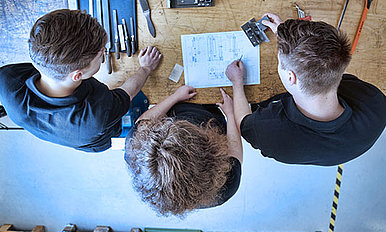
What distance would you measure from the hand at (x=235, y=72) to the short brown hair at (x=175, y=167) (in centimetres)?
51

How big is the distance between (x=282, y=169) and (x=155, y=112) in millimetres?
1434

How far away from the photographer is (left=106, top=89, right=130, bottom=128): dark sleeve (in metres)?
1.19

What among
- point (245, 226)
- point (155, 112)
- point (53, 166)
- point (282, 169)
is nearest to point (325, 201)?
point (282, 169)

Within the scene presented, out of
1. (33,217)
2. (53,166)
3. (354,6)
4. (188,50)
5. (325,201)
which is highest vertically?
(354,6)

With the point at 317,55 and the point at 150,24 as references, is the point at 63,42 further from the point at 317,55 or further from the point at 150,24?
the point at 317,55

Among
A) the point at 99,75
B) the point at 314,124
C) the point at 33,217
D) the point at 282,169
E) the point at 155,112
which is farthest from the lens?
the point at 33,217

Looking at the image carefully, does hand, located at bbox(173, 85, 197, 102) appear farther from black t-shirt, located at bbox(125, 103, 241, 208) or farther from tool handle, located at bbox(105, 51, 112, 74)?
tool handle, located at bbox(105, 51, 112, 74)

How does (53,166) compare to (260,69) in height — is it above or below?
below

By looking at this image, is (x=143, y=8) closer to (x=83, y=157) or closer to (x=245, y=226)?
(x=83, y=157)

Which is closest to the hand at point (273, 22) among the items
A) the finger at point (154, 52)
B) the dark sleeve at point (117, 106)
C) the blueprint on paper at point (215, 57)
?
the blueprint on paper at point (215, 57)

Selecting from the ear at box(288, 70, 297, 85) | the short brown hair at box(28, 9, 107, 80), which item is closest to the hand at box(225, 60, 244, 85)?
the ear at box(288, 70, 297, 85)

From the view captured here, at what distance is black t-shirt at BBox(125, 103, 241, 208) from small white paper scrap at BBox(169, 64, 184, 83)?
0.47 feet

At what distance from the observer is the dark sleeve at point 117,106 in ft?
3.89

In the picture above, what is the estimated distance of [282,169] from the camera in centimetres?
226
